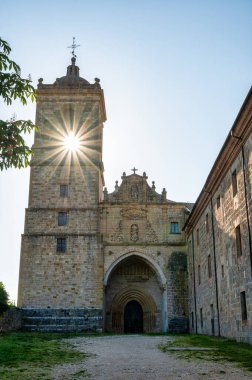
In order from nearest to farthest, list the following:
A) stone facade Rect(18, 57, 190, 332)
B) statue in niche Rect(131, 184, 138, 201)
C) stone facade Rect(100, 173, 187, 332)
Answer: stone facade Rect(18, 57, 190, 332), stone facade Rect(100, 173, 187, 332), statue in niche Rect(131, 184, 138, 201)

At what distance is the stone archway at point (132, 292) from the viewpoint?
32094mm

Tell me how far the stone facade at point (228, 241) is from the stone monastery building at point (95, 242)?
39 centimetres

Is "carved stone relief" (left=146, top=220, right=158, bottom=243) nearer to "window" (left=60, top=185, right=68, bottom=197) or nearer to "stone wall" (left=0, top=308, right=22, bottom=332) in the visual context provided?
"window" (left=60, top=185, right=68, bottom=197)

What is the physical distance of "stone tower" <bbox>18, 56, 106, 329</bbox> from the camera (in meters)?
28.7

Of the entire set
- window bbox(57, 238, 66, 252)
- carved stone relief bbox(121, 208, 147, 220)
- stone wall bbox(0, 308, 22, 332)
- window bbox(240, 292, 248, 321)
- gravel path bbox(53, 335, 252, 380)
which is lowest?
gravel path bbox(53, 335, 252, 380)

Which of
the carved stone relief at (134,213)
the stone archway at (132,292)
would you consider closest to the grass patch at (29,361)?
the carved stone relief at (134,213)

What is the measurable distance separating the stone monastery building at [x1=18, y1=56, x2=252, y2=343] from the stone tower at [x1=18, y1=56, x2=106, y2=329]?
6 cm

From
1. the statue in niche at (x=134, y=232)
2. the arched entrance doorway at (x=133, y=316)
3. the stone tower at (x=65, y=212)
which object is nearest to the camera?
Result: the stone tower at (x=65, y=212)

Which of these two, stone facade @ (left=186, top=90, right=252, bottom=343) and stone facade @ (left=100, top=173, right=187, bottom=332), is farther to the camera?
stone facade @ (left=100, top=173, right=187, bottom=332)

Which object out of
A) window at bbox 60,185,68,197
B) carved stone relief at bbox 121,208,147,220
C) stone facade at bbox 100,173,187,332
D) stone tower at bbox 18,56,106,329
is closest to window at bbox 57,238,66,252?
stone tower at bbox 18,56,106,329

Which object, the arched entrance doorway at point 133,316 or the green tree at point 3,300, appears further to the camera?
the arched entrance doorway at point 133,316

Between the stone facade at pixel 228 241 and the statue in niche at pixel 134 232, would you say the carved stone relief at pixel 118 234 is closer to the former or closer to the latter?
the statue in niche at pixel 134 232

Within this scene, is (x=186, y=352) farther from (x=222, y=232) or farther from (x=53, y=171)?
(x=53, y=171)

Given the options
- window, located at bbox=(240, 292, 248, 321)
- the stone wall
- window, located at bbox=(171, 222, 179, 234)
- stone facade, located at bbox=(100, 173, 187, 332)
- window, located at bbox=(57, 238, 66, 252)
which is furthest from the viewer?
window, located at bbox=(171, 222, 179, 234)
